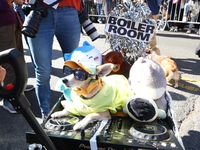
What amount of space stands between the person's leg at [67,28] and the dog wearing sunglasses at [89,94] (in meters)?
0.49

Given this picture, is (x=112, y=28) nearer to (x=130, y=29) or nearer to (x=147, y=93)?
(x=130, y=29)

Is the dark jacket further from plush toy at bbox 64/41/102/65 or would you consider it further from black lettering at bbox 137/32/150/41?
black lettering at bbox 137/32/150/41

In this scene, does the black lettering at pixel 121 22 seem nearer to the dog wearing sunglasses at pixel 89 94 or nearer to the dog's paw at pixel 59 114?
the dog wearing sunglasses at pixel 89 94

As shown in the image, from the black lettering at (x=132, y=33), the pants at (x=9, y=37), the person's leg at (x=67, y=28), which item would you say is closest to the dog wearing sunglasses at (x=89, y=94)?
the person's leg at (x=67, y=28)

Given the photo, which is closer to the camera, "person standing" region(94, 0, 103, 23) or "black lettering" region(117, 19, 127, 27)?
"black lettering" region(117, 19, 127, 27)

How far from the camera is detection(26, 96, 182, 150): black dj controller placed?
1310mm

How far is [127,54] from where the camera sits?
2.60 meters

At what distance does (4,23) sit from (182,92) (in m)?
2.55

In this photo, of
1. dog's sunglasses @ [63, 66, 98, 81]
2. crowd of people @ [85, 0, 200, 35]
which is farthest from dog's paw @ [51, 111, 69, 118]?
crowd of people @ [85, 0, 200, 35]

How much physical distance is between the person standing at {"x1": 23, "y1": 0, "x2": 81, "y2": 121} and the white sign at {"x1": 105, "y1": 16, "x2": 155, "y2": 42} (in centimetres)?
62

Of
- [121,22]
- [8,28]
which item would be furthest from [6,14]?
[121,22]

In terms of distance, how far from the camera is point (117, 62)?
2.41m

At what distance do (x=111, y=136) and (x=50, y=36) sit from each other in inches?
40.4

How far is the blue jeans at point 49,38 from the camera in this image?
1798 millimetres
